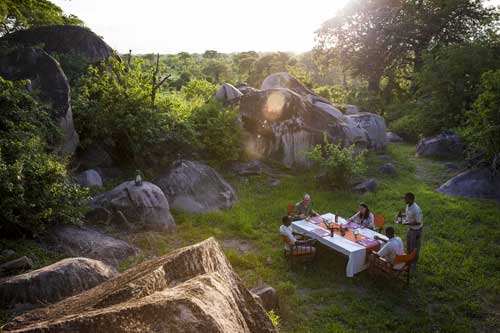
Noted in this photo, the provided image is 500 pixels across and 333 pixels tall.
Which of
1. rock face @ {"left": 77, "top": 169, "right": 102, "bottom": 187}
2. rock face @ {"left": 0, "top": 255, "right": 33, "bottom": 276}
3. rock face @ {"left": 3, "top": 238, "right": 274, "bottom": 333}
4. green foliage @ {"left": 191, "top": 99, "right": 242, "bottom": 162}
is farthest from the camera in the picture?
Result: green foliage @ {"left": 191, "top": 99, "right": 242, "bottom": 162}

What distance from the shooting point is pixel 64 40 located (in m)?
19.4

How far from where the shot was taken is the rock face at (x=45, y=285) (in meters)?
6.13

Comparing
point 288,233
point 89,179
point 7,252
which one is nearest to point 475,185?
point 288,233

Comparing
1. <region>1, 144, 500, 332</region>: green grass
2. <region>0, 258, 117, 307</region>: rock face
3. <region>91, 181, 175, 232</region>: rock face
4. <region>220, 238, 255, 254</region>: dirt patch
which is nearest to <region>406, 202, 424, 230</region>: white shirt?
<region>1, 144, 500, 332</region>: green grass

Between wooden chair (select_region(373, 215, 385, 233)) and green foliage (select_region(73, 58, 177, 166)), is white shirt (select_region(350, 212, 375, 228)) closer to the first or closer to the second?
wooden chair (select_region(373, 215, 385, 233))

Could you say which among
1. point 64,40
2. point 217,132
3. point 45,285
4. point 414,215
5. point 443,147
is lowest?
point 45,285

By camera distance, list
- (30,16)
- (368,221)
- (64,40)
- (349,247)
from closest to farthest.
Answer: (349,247), (368,221), (64,40), (30,16)

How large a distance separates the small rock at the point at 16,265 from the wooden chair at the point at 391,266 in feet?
25.1

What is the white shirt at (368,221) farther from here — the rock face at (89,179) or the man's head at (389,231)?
the rock face at (89,179)

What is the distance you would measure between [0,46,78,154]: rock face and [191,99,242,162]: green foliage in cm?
517

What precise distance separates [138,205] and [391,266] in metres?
7.16

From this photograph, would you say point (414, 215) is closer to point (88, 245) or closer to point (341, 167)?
point (341, 167)

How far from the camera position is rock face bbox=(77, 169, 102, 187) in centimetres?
1244

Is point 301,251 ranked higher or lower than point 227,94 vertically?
lower
